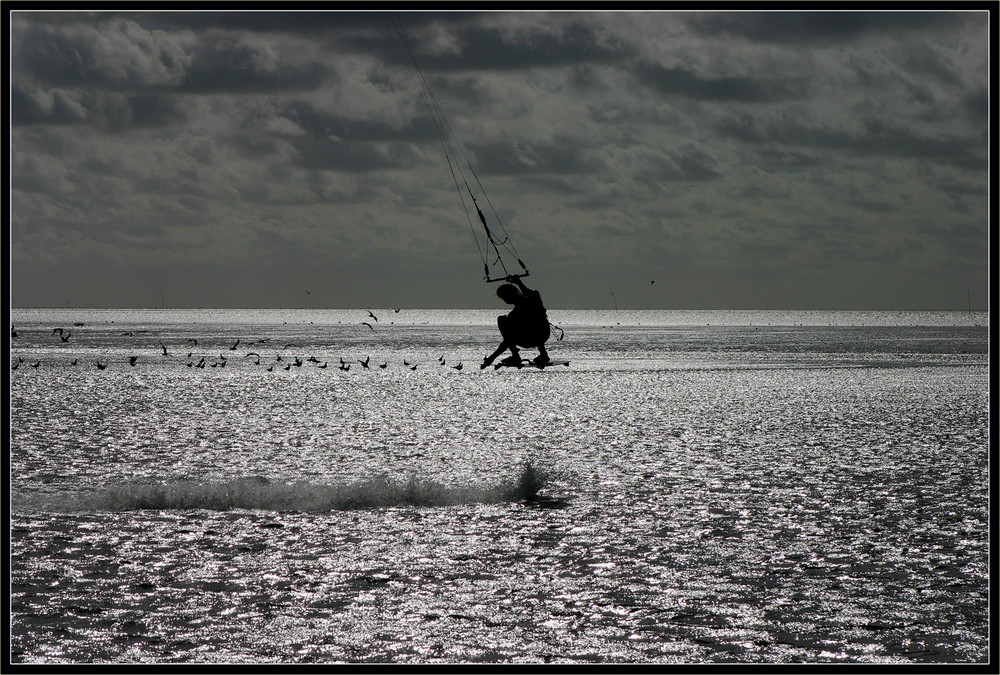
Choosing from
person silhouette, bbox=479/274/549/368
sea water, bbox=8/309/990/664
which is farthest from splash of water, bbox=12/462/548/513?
Answer: person silhouette, bbox=479/274/549/368

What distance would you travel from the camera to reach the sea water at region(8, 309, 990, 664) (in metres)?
18.5

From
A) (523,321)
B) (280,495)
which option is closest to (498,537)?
(523,321)

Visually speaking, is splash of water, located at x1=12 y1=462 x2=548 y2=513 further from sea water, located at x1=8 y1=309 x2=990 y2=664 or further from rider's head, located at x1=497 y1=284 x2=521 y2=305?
rider's head, located at x1=497 y1=284 x2=521 y2=305

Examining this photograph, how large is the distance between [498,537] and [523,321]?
655 cm

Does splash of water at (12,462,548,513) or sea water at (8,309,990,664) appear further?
splash of water at (12,462,548,513)

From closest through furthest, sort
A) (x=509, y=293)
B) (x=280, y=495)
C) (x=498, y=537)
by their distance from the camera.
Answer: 1. (x=498, y=537)
2. (x=509, y=293)
3. (x=280, y=495)

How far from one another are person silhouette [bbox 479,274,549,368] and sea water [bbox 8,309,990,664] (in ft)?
15.5

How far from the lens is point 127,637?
60.5ft

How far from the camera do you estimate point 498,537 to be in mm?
27062

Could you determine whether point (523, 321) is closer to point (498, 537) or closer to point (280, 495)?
point (498, 537)

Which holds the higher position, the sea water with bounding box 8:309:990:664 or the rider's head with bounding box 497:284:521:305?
the rider's head with bounding box 497:284:521:305

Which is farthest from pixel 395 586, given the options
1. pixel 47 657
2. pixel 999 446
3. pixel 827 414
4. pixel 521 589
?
pixel 827 414

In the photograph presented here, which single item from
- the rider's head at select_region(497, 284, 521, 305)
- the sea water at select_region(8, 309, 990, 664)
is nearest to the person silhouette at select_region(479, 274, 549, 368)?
the rider's head at select_region(497, 284, 521, 305)

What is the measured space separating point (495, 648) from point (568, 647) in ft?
3.91
